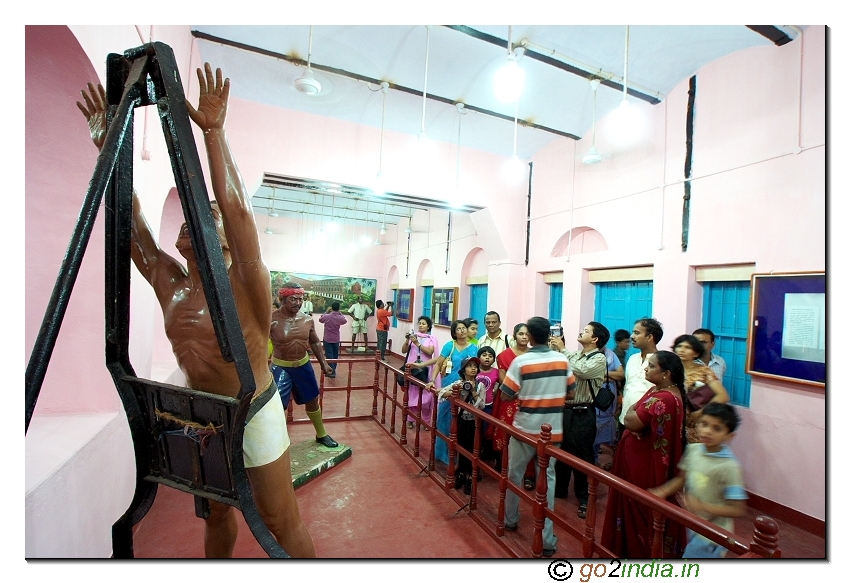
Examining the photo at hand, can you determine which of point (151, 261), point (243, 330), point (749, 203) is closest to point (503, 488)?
point (243, 330)

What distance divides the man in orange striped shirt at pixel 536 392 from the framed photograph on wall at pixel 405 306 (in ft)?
26.3

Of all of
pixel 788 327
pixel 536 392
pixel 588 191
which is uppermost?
pixel 588 191

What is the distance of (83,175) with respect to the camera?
176 cm

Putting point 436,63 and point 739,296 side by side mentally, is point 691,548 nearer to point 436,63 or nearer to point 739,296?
point 739,296

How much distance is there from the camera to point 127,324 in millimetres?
1202

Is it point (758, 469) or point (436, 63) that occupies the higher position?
point (436, 63)

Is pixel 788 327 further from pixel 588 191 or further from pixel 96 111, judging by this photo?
pixel 96 111

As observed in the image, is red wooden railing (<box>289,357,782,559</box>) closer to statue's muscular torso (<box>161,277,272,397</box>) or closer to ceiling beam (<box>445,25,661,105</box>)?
statue's muscular torso (<box>161,277,272,397</box>)

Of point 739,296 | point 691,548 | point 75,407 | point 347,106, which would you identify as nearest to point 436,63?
point 347,106

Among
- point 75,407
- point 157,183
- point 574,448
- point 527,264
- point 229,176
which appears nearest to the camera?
point 229,176

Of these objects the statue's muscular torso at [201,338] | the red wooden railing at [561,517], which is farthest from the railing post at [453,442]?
the statue's muscular torso at [201,338]

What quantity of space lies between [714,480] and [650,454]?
1.42 ft

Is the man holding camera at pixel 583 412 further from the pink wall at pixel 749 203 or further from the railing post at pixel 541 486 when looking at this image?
the pink wall at pixel 749 203

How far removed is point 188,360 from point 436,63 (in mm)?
3686
